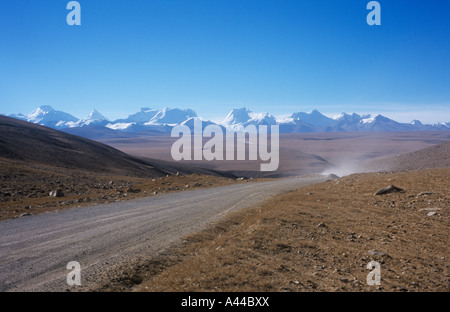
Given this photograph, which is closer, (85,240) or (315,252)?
(315,252)

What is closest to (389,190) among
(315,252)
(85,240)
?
(315,252)

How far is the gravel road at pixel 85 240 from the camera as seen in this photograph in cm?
698

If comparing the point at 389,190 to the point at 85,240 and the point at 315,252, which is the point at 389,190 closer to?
the point at 315,252

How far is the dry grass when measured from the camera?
6.18 meters

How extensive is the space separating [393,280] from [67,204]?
18739 mm

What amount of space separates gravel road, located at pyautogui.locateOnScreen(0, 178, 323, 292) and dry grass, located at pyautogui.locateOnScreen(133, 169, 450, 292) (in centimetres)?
108

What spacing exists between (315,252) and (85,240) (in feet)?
23.8

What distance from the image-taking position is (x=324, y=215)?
12320 millimetres

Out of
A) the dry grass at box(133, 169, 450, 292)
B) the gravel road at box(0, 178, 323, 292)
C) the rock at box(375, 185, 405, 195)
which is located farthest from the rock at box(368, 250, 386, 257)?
the rock at box(375, 185, 405, 195)

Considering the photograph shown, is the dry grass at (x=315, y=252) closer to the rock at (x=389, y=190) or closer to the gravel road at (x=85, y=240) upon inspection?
the gravel road at (x=85, y=240)

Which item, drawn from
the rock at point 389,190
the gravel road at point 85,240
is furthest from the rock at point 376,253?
the rock at point 389,190

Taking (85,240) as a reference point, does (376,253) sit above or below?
above

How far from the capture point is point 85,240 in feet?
32.7
